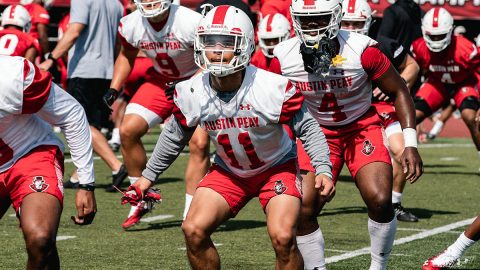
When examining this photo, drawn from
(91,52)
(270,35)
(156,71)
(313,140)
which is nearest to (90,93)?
(91,52)

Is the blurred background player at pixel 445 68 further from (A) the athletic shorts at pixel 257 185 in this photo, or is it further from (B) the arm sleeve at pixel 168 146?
(B) the arm sleeve at pixel 168 146

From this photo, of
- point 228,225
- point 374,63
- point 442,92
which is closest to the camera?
point 374,63

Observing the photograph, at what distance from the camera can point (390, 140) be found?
9.20 metres

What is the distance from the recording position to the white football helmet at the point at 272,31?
1022cm

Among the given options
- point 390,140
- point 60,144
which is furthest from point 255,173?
point 390,140

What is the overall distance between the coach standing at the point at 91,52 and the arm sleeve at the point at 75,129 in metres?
4.97

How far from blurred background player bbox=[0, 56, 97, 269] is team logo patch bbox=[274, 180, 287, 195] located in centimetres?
94

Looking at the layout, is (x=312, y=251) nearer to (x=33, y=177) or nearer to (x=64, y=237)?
(x=33, y=177)

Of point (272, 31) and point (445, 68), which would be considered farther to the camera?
point (445, 68)

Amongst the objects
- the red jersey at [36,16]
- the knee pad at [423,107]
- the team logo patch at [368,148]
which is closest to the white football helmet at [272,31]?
the knee pad at [423,107]

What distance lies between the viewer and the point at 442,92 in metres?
11.8

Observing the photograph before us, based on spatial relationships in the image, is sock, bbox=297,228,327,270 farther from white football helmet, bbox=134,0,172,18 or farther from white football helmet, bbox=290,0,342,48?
white football helmet, bbox=134,0,172,18

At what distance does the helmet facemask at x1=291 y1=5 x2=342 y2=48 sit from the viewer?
655 cm

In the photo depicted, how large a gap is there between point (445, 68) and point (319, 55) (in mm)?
5345
